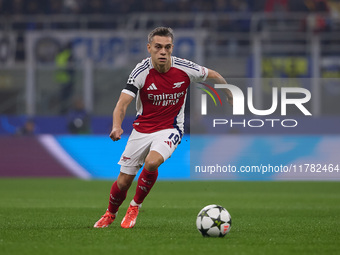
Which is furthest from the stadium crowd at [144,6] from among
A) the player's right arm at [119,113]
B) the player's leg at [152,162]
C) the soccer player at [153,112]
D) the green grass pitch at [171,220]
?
the player's right arm at [119,113]

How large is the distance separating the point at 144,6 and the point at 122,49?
289 cm

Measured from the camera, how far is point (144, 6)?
25328 mm

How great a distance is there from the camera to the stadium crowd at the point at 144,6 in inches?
968

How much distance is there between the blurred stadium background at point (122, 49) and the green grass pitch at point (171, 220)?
16.9 feet

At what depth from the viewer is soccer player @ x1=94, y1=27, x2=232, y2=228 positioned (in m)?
7.66

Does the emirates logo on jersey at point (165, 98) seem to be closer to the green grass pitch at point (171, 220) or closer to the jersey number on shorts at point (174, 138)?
the jersey number on shorts at point (174, 138)

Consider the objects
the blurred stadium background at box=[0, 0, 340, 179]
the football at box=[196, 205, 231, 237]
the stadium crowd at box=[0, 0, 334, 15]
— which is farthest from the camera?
the stadium crowd at box=[0, 0, 334, 15]

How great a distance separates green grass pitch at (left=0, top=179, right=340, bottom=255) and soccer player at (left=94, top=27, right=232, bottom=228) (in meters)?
0.50

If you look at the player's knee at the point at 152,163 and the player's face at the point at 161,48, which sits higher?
the player's face at the point at 161,48

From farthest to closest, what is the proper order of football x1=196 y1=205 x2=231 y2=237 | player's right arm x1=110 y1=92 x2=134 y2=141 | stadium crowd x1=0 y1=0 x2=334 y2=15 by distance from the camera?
stadium crowd x1=0 y1=0 x2=334 y2=15, player's right arm x1=110 y1=92 x2=134 y2=141, football x1=196 y1=205 x2=231 y2=237

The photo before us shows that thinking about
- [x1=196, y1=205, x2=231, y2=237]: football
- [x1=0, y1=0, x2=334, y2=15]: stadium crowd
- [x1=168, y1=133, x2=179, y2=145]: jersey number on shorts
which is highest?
[x1=0, y1=0, x2=334, y2=15]: stadium crowd

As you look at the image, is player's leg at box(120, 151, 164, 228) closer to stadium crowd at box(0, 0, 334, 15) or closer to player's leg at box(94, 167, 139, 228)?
player's leg at box(94, 167, 139, 228)

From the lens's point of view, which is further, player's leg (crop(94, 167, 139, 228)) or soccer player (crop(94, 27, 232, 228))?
player's leg (crop(94, 167, 139, 228))

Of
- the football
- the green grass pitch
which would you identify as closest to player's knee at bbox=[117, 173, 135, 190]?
the green grass pitch
